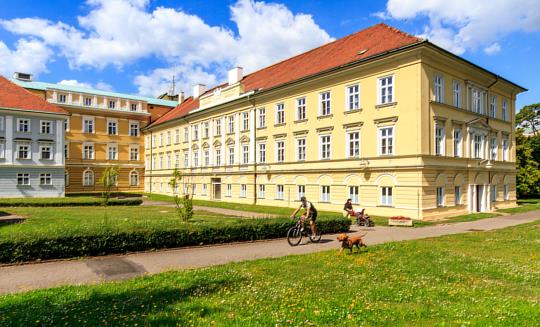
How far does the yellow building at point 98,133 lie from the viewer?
51.7 m

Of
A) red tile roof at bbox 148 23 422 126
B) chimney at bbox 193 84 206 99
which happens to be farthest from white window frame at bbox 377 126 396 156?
chimney at bbox 193 84 206 99

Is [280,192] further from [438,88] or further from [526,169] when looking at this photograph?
[526,169]

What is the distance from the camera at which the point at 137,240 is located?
12.4 meters

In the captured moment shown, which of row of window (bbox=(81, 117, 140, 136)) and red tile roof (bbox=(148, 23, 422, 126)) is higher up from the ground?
red tile roof (bbox=(148, 23, 422, 126))

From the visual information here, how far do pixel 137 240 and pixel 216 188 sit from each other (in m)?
30.6

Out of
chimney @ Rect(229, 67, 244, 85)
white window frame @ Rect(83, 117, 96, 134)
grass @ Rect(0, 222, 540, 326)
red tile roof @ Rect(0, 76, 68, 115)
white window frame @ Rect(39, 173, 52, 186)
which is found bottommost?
grass @ Rect(0, 222, 540, 326)

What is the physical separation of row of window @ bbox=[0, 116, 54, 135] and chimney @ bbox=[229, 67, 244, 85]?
21.9 m

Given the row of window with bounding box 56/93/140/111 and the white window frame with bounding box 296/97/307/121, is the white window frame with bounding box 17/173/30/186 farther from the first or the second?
the white window frame with bounding box 296/97/307/121

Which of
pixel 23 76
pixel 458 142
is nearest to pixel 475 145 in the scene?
pixel 458 142

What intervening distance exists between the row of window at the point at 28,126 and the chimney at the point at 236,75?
21.9 metres

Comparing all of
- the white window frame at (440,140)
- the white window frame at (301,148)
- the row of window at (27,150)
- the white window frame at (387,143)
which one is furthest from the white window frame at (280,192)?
the row of window at (27,150)

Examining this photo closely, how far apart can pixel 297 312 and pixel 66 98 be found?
181 feet

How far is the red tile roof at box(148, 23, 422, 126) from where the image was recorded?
88.3ft

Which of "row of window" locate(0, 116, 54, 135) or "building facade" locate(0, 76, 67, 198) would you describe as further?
"building facade" locate(0, 76, 67, 198)
